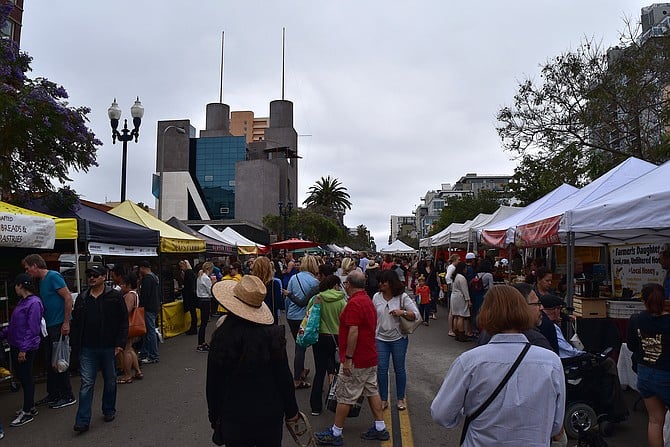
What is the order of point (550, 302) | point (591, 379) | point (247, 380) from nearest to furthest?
1. point (247, 380)
2. point (550, 302)
3. point (591, 379)

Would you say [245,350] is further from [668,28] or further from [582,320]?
[668,28]

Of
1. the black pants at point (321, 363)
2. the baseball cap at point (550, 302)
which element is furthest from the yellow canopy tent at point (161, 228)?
the baseball cap at point (550, 302)

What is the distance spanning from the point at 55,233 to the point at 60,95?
347 centimetres

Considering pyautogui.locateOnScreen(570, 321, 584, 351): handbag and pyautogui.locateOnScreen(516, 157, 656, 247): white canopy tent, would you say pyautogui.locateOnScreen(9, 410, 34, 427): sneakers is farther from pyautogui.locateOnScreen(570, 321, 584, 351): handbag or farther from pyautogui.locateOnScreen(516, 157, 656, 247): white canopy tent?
pyautogui.locateOnScreen(516, 157, 656, 247): white canopy tent

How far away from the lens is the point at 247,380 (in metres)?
3.04

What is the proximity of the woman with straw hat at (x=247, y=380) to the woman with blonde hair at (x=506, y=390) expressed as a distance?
1.10 meters

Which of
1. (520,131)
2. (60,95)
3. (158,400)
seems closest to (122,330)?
(158,400)

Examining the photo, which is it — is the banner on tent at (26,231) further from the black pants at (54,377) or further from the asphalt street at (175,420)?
the asphalt street at (175,420)

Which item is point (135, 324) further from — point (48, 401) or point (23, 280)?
point (23, 280)

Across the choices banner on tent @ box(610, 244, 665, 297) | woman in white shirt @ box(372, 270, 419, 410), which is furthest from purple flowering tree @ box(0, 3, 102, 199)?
banner on tent @ box(610, 244, 665, 297)

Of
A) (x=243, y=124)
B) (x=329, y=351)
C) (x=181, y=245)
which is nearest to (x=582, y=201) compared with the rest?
(x=329, y=351)

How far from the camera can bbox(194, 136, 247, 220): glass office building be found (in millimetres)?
76250

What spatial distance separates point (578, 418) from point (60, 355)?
5897mm

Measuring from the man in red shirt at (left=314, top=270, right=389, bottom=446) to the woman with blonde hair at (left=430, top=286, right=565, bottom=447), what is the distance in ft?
7.81
